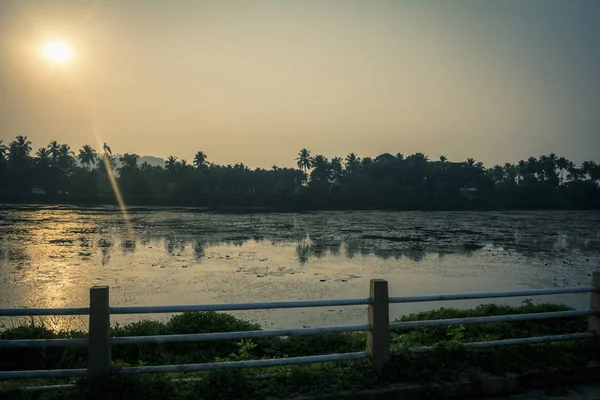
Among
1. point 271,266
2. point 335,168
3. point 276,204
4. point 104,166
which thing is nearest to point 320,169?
point 335,168

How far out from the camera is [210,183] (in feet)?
309

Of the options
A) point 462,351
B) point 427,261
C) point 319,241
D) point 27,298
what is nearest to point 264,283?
point 27,298

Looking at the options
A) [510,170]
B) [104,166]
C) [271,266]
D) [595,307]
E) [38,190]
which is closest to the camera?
[595,307]

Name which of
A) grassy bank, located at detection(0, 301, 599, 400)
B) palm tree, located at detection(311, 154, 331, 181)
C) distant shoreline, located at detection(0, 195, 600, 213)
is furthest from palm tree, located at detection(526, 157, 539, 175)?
grassy bank, located at detection(0, 301, 599, 400)

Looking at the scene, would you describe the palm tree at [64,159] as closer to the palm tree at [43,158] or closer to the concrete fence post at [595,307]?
the palm tree at [43,158]

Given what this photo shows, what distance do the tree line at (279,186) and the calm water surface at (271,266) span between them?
54384 mm

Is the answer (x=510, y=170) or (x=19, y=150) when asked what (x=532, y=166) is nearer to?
(x=510, y=170)

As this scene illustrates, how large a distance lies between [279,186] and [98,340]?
323 ft

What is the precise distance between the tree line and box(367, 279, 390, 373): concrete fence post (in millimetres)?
83735

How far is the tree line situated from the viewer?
88.4 meters

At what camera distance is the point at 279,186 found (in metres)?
103

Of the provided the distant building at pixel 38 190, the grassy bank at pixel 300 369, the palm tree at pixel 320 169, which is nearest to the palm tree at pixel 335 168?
the palm tree at pixel 320 169

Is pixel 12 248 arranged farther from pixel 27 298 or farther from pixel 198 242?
→ pixel 27 298

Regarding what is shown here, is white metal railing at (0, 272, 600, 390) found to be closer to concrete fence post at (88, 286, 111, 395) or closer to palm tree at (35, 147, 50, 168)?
concrete fence post at (88, 286, 111, 395)
